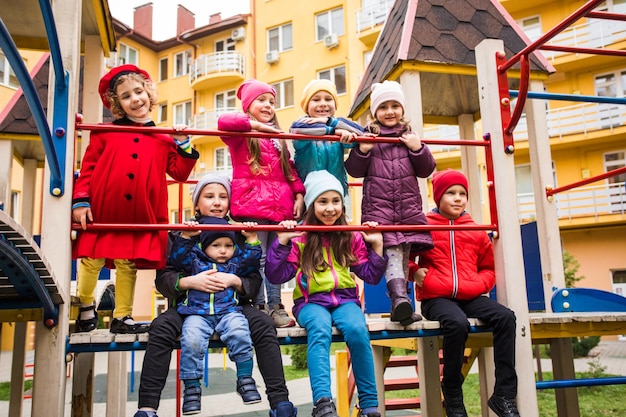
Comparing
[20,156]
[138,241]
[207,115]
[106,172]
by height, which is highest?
[207,115]

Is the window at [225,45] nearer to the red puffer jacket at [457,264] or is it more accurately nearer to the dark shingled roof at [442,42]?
the dark shingled roof at [442,42]

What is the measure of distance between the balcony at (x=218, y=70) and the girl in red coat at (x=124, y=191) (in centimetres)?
2035

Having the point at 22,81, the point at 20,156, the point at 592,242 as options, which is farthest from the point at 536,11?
the point at 22,81

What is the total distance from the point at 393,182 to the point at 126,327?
1.71 m

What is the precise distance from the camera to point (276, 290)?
3494 mm

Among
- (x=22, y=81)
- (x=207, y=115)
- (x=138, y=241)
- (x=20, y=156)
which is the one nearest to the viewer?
(x=22, y=81)

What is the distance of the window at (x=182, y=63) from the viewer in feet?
83.7

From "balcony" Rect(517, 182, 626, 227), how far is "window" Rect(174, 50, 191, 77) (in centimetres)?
1531

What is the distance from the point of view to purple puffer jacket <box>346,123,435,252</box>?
11.1ft

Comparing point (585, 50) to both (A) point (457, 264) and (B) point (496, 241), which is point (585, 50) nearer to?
(B) point (496, 241)

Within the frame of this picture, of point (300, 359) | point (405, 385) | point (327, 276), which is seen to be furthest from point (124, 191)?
point (300, 359)

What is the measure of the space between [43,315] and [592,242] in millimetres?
19784

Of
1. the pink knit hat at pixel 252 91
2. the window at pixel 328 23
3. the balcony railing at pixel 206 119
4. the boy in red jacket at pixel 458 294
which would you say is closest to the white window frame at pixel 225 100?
the balcony railing at pixel 206 119

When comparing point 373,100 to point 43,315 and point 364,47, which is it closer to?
point 43,315
